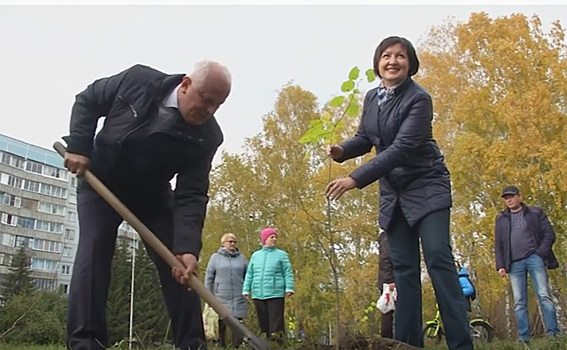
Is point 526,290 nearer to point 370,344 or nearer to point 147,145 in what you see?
point 370,344

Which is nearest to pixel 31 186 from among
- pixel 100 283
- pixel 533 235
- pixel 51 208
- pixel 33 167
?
pixel 33 167

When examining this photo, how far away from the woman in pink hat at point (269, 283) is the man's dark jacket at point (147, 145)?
451 cm

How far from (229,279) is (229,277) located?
0.03 metres

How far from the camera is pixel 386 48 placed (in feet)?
12.1

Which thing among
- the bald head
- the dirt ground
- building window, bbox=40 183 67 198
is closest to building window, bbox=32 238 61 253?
building window, bbox=40 183 67 198

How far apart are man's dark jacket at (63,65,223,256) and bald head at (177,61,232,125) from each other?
0.23ft

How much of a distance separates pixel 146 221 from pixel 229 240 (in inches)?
202

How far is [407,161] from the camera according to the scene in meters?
3.51

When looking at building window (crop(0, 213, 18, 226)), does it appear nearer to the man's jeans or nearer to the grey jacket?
the grey jacket

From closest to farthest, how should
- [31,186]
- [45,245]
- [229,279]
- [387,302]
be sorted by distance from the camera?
[387,302], [229,279], [31,186], [45,245]

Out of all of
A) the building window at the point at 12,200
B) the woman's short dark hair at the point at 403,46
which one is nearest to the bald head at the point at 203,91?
the woman's short dark hair at the point at 403,46

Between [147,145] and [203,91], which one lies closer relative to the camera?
[203,91]

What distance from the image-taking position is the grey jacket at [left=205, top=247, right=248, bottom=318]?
834 cm

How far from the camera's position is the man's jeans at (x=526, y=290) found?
6.58m
